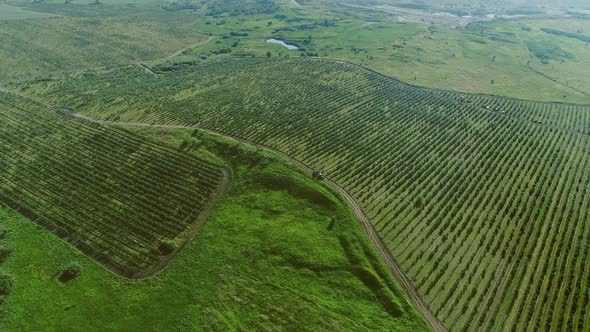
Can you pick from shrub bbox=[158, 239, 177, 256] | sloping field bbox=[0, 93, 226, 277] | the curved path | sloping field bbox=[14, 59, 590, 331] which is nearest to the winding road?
the curved path

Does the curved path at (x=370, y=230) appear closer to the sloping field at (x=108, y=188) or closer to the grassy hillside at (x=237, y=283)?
the grassy hillside at (x=237, y=283)

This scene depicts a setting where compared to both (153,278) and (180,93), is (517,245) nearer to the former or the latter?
(153,278)

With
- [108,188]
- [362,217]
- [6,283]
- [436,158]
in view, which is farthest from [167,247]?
[436,158]

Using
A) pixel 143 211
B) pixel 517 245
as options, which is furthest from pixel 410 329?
pixel 143 211

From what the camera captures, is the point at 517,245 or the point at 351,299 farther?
the point at 517,245

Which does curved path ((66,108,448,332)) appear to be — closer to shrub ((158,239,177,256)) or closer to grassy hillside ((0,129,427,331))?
grassy hillside ((0,129,427,331))

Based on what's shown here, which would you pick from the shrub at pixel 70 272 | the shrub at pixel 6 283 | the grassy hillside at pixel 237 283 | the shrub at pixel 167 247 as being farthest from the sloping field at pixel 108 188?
the shrub at pixel 6 283

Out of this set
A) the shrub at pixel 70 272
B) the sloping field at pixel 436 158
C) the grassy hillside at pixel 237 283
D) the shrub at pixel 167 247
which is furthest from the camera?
the shrub at pixel 167 247
